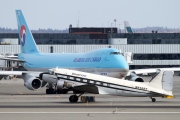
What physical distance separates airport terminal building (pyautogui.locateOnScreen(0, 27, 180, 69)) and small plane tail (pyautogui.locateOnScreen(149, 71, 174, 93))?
66.7 meters

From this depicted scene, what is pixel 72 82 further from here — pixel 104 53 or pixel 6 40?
pixel 6 40

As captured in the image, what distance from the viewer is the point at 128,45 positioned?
117062 millimetres

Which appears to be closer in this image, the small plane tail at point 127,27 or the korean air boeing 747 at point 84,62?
the korean air boeing 747 at point 84,62

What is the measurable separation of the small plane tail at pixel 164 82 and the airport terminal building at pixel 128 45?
66693mm

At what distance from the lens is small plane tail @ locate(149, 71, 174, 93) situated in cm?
4464

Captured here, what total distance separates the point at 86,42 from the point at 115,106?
3163 inches

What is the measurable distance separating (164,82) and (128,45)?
237 ft

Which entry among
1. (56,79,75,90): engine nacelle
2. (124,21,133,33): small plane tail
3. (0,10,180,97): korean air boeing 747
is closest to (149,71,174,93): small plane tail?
(56,79,75,90): engine nacelle

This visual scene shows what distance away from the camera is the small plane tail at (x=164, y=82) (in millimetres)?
44638

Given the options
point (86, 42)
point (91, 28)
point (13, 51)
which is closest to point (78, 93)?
point (13, 51)

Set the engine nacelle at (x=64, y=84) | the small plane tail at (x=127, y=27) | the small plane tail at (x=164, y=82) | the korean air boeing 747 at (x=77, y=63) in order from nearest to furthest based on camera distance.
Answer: the small plane tail at (x=164, y=82), the engine nacelle at (x=64, y=84), the korean air boeing 747 at (x=77, y=63), the small plane tail at (x=127, y=27)

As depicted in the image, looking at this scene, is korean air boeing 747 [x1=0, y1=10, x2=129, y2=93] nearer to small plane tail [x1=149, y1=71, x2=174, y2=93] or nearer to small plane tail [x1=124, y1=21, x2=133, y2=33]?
small plane tail [x1=149, y1=71, x2=174, y2=93]
